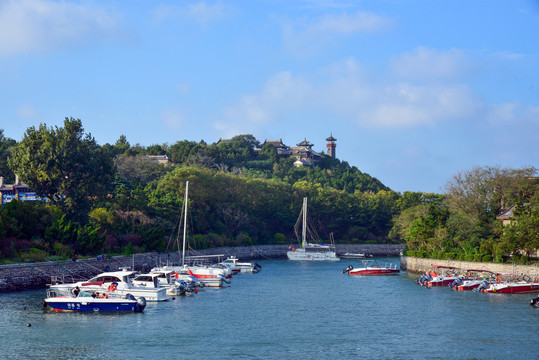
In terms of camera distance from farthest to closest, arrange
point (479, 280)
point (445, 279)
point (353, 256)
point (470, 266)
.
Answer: point (353, 256) < point (470, 266) < point (445, 279) < point (479, 280)

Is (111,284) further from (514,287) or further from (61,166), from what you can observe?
(514,287)

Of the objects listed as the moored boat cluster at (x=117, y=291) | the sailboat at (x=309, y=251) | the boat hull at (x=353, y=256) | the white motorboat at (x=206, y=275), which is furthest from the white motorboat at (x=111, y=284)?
the boat hull at (x=353, y=256)

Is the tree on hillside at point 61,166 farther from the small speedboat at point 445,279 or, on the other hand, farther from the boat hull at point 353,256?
the boat hull at point 353,256

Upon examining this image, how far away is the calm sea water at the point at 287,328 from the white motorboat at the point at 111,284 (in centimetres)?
161

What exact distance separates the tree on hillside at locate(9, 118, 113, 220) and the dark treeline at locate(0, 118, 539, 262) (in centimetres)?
14

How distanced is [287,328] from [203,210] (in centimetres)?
7398

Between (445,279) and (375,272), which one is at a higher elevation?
(445,279)

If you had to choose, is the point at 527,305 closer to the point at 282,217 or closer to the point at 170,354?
the point at 170,354

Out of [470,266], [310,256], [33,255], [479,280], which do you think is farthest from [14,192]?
[479,280]

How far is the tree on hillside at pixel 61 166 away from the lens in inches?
3243

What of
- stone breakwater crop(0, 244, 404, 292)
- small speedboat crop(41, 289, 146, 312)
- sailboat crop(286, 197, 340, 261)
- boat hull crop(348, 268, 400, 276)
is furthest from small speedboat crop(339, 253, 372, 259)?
small speedboat crop(41, 289, 146, 312)

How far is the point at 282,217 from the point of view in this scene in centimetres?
Answer: 13588

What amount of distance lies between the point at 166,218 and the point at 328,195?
2011 inches

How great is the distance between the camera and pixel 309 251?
126m
